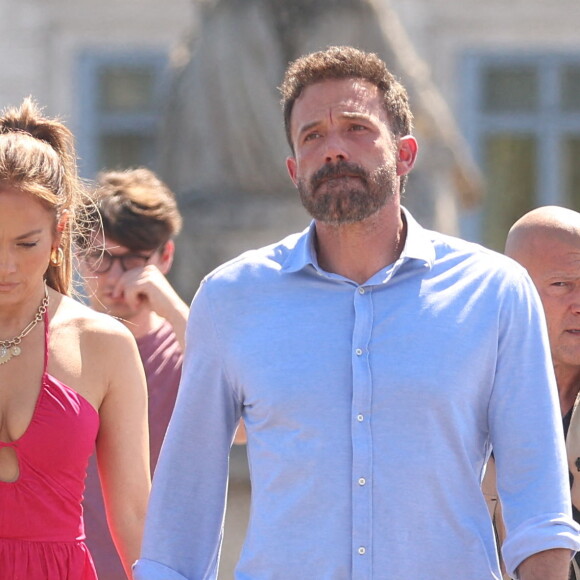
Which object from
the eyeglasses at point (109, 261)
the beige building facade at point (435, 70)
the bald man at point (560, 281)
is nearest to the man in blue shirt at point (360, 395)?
the bald man at point (560, 281)

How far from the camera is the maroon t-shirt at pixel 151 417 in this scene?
3997 mm

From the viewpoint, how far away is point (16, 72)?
43.2ft

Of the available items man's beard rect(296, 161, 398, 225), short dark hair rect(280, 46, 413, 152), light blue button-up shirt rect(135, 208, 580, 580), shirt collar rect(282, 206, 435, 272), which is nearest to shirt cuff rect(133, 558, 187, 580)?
light blue button-up shirt rect(135, 208, 580, 580)

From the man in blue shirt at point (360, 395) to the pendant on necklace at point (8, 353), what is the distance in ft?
1.21

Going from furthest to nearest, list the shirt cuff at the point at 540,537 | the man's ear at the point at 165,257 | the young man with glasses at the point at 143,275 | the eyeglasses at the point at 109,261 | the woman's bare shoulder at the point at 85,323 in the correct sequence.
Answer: the man's ear at the point at 165,257 < the eyeglasses at the point at 109,261 < the young man with glasses at the point at 143,275 < the woman's bare shoulder at the point at 85,323 < the shirt cuff at the point at 540,537

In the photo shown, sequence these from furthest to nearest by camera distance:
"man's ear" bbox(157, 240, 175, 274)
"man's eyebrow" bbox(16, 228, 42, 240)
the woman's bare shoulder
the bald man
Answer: "man's ear" bbox(157, 240, 175, 274)
the bald man
the woman's bare shoulder
"man's eyebrow" bbox(16, 228, 42, 240)

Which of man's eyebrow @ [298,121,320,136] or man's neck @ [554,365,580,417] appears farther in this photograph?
man's neck @ [554,365,580,417]

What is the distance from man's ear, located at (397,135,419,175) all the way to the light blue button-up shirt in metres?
0.22

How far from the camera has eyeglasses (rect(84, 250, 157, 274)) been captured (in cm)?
446

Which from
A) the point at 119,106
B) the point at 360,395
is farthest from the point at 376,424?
the point at 119,106

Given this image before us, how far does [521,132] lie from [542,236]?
9929 millimetres

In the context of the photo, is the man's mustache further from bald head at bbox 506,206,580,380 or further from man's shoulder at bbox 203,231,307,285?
bald head at bbox 506,206,580,380

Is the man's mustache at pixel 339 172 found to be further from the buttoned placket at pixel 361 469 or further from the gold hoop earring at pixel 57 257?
the gold hoop earring at pixel 57 257

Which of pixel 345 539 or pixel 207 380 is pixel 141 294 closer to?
pixel 207 380
